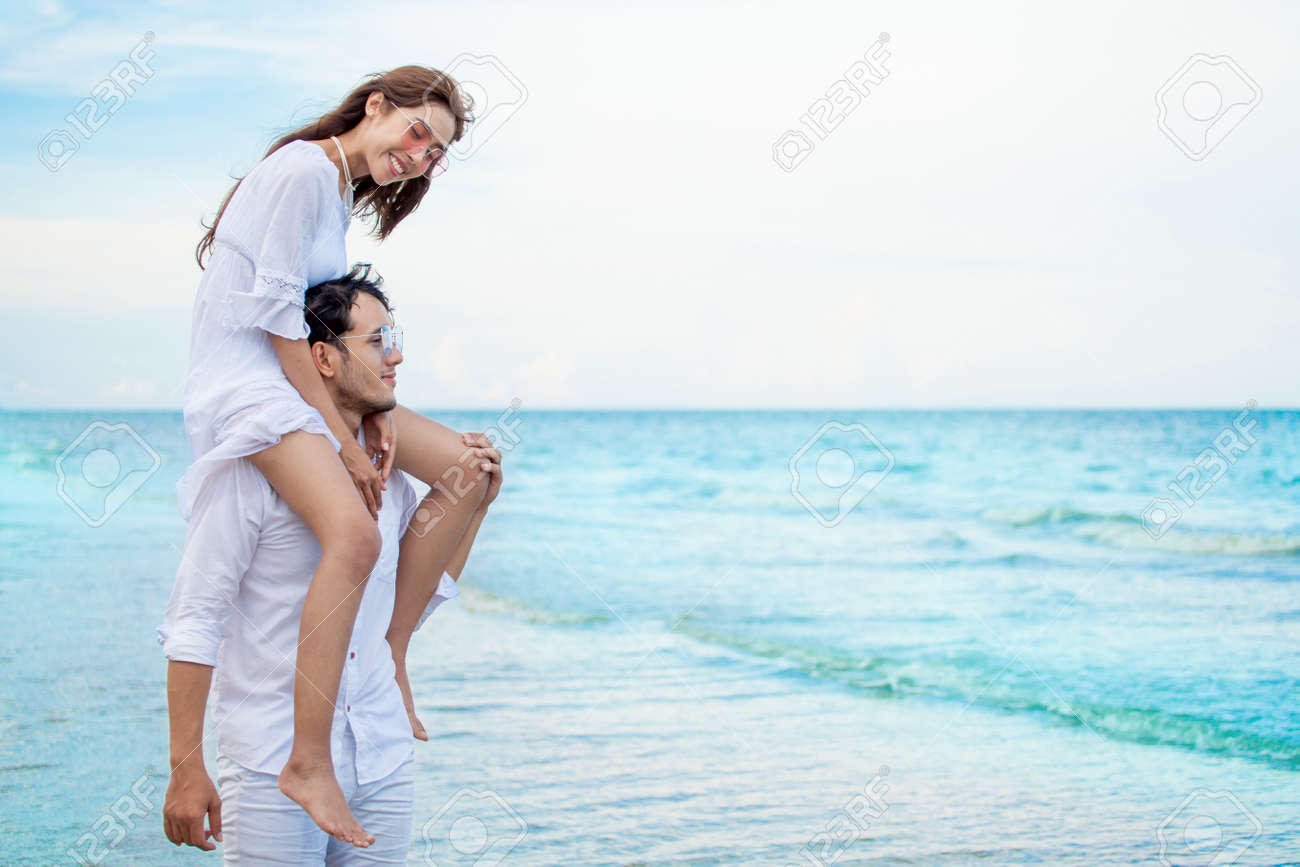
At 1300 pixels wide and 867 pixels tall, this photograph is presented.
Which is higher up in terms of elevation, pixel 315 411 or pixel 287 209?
pixel 287 209

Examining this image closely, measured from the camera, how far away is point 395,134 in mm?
2404

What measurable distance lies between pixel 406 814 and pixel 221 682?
41 centimetres

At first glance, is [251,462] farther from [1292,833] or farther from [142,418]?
[142,418]

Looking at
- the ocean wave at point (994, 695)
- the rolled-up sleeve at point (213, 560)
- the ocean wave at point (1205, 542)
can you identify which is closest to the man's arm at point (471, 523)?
the rolled-up sleeve at point (213, 560)

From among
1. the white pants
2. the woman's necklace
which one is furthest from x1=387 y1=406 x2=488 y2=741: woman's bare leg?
the woman's necklace

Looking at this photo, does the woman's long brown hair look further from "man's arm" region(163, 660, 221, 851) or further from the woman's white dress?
"man's arm" region(163, 660, 221, 851)

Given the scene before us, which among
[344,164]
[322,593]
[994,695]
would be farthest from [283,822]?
[994,695]

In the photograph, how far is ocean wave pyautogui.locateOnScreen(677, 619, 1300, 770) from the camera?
6883 millimetres

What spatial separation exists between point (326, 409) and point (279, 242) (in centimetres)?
32

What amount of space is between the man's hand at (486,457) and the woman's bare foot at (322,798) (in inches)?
25.8

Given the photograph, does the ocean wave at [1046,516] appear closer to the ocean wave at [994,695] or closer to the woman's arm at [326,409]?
the ocean wave at [994,695]

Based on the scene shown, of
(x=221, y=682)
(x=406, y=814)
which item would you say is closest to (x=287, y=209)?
(x=221, y=682)

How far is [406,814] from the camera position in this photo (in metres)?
2.19

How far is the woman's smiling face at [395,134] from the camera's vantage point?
2402mm
